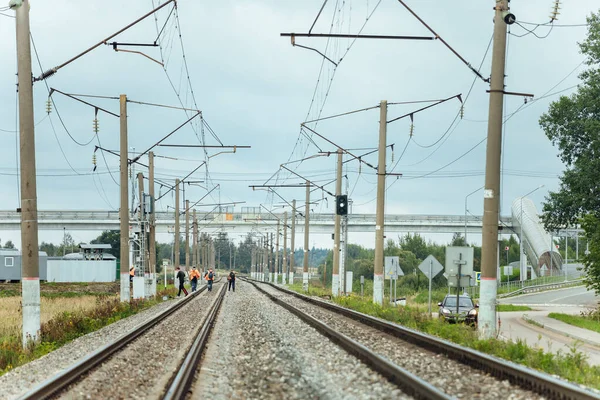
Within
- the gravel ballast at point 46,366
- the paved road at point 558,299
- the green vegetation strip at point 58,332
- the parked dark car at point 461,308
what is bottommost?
the paved road at point 558,299

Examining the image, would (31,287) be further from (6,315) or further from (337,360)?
(6,315)

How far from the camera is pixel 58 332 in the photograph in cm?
2178

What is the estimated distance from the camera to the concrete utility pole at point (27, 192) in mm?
19469

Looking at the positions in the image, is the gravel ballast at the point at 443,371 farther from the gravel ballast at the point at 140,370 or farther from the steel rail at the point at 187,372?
the gravel ballast at the point at 140,370

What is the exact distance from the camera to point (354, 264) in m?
118

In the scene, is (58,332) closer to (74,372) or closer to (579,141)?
(74,372)

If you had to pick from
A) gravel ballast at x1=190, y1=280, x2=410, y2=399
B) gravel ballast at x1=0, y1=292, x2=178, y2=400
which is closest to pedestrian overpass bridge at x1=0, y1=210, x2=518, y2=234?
gravel ballast at x1=0, y1=292, x2=178, y2=400

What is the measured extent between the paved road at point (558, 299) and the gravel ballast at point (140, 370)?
186ft

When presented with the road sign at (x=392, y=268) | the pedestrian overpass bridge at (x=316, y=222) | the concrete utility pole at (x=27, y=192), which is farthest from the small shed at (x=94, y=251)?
the concrete utility pole at (x=27, y=192)

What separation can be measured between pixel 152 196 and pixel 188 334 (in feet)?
79.4

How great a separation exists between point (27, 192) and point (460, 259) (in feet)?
47.7

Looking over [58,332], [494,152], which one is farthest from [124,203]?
[494,152]

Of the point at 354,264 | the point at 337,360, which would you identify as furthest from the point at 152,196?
the point at 354,264

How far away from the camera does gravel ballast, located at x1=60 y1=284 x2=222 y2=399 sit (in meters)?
11.5
